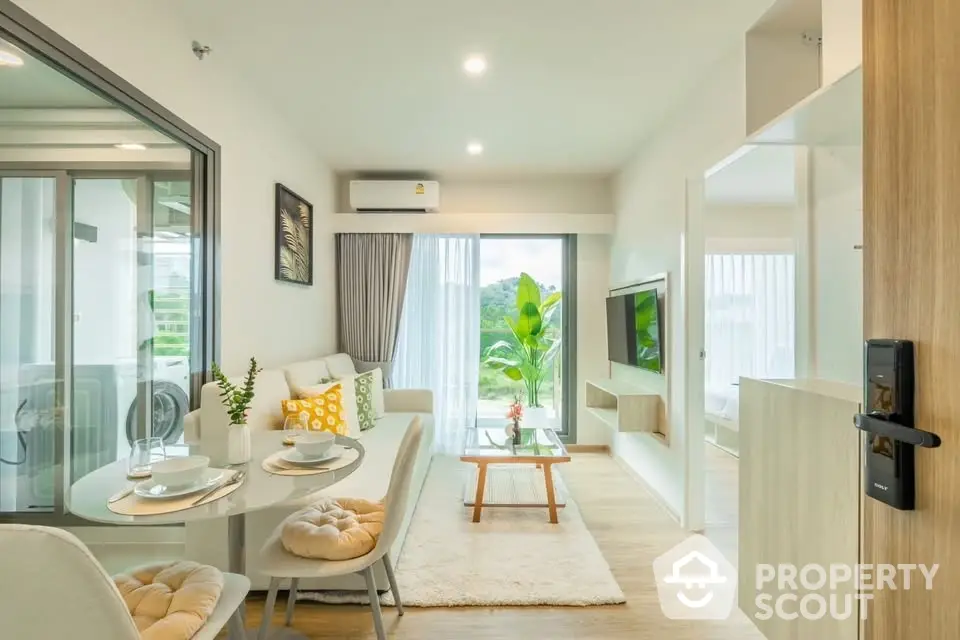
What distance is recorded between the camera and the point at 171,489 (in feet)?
4.35

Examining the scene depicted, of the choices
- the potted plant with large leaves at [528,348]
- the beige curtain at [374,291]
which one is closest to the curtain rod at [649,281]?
the potted plant with large leaves at [528,348]

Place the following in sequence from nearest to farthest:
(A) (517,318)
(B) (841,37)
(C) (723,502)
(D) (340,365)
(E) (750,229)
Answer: (B) (841,37)
(C) (723,502)
(D) (340,365)
(A) (517,318)
(E) (750,229)

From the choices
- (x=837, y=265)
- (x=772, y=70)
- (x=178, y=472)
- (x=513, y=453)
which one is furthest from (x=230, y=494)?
(x=837, y=265)

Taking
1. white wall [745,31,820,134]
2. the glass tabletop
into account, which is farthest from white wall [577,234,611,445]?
white wall [745,31,820,134]

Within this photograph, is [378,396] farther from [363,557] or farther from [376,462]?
[363,557]

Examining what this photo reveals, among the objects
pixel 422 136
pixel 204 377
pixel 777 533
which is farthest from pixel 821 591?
pixel 422 136

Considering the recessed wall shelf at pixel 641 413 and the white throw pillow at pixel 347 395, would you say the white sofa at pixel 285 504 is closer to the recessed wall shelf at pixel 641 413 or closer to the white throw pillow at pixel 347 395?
the white throw pillow at pixel 347 395

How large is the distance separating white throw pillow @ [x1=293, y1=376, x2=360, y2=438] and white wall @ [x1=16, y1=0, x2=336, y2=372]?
0.36 m

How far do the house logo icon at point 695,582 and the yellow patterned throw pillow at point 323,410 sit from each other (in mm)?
1895

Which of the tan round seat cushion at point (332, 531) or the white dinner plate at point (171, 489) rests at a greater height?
the white dinner plate at point (171, 489)

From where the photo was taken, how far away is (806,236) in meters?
1.93

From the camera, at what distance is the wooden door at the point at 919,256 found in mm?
722

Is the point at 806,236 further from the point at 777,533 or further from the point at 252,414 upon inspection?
the point at 252,414

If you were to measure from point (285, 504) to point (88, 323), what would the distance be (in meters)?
1.07
